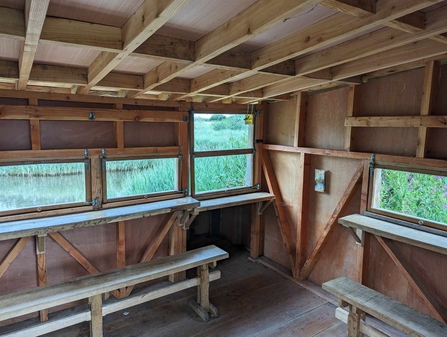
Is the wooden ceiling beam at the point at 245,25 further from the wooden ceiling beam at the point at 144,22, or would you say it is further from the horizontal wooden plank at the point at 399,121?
the horizontal wooden plank at the point at 399,121

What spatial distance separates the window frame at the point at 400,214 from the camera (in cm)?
273

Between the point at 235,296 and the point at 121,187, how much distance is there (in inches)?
74.2

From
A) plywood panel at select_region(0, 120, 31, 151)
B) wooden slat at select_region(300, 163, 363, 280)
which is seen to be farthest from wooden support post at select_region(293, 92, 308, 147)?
plywood panel at select_region(0, 120, 31, 151)

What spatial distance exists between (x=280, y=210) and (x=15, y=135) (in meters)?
3.22

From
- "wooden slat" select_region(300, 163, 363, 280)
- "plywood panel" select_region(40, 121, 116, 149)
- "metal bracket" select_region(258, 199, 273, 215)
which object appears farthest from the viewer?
"metal bracket" select_region(258, 199, 273, 215)

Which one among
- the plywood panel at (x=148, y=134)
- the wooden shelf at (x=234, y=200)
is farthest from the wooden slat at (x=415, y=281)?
the plywood panel at (x=148, y=134)

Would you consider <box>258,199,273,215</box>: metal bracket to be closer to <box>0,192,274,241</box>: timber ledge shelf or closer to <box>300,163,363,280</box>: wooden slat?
<box>0,192,274,241</box>: timber ledge shelf

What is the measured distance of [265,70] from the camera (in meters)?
2.31

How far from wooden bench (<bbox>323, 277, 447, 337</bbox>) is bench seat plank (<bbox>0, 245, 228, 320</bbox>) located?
1.30 meters

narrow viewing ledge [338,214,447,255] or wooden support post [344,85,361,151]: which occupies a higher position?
wooden support post [344,85,361,151]

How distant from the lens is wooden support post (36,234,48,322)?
10.1 feet

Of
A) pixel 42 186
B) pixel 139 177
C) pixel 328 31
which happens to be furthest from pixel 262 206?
pixel 328 31

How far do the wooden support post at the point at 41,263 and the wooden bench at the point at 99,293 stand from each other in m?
0.45

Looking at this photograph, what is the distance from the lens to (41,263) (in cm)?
316
